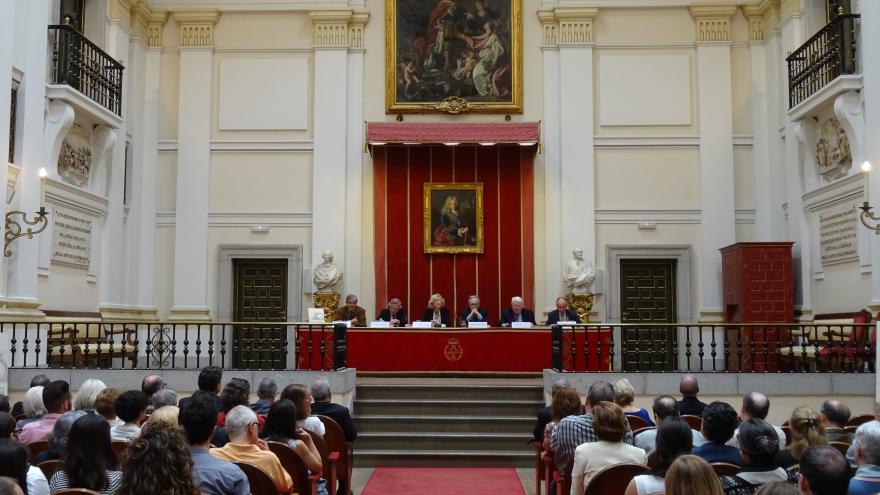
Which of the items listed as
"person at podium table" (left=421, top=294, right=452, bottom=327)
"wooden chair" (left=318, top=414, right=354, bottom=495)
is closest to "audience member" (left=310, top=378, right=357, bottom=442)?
"wooden chair" (left=318, top=414, right=354, bottom=495)

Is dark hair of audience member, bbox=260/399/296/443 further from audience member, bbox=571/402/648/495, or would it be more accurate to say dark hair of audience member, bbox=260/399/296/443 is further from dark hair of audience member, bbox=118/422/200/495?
dark hair of audience member, bbox=118/422/200/495

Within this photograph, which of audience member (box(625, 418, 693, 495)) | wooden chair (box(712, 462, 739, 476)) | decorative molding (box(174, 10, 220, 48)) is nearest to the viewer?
audience member (box(625, 418, 693, 495))

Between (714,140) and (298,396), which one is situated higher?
(714,140)

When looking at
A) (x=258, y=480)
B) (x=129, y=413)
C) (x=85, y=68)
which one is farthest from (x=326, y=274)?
(x=258, y=480)

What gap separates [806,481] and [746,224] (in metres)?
13.9

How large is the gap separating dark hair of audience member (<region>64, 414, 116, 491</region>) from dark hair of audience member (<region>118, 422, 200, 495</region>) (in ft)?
2.46

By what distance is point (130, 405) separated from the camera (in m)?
5.31

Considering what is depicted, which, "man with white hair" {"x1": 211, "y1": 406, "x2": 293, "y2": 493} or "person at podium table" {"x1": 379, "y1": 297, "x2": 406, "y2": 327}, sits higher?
"person at podium table" {"x1": 379, "y1": 297, "x2": 406, "y2": 327}

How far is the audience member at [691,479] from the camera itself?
122 inches

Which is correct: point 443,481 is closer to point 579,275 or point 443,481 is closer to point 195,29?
point 579,275

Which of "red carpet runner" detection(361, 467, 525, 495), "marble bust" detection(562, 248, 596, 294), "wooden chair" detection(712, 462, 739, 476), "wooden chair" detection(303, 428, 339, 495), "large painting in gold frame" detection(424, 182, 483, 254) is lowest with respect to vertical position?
"red carpet runner" detection(361, 467, 525, 495)

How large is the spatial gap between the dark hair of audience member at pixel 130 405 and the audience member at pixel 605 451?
262 centimetres

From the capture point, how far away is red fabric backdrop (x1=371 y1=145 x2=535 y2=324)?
16.4m

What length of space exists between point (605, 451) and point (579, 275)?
10774 mm
